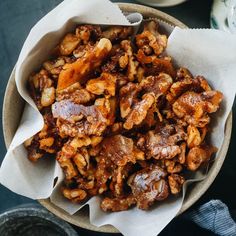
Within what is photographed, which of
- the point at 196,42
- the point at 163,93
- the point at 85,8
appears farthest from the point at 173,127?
the point at 85,8

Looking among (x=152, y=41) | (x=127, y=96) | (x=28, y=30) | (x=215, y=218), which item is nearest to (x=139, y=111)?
(x=127, y=96)

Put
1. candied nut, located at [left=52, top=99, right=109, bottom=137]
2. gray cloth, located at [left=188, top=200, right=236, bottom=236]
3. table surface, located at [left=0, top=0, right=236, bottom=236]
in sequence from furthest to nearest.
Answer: table surface, located at [left=0, top=0, right=236, bottom=236] → gray cloth, located at [left=188, top=200, right=236, bottom=236] → candied nut, located at [left=52, top=99, right=109, bottom=137]

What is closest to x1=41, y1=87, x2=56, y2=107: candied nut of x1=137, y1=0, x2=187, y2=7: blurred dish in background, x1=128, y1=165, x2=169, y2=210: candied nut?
x1=128, y1=165, x2=169, y2=210: candied nut

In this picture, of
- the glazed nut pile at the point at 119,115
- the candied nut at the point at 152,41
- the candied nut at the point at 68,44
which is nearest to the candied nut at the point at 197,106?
the glazed nut pile at the point at 119,115

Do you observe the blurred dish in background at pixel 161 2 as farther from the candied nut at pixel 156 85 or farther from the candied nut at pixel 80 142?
the candied nut at pixel 80 142

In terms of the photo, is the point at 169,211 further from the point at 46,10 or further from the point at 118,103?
the point at 46,10

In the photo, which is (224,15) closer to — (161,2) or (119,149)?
(161,2)

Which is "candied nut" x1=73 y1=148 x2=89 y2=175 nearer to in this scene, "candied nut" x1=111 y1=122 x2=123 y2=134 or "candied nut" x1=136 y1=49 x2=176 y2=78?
"candied nut" x1=111 y1=122 x2=123 y2=134

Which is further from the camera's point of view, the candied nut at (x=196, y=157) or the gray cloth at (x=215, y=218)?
the gray cloth at (x=215, y=218)
